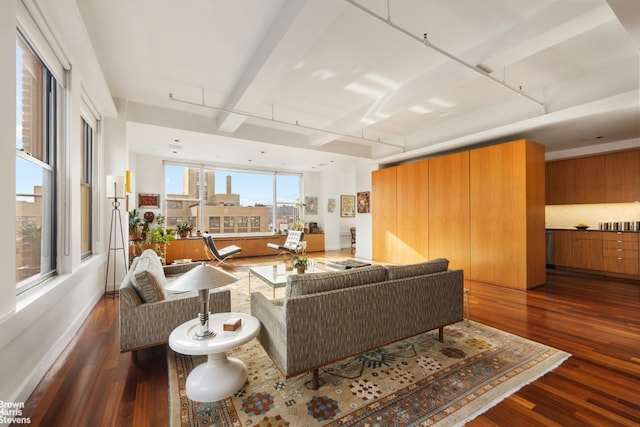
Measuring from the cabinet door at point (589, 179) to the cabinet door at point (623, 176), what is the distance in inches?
3.8

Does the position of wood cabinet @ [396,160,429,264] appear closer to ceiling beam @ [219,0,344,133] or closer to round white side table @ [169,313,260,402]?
ceiling beam @ [219,0,344,133]

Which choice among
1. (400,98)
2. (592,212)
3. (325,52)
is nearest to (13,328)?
(325,52)

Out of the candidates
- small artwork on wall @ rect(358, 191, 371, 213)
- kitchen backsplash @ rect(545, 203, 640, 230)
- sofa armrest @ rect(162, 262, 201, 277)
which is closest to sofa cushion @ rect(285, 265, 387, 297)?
sofa armrest @ rect(162, 262, 201, 277)

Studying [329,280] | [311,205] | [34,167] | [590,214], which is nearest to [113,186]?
[34,167]

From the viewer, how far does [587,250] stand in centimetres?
577

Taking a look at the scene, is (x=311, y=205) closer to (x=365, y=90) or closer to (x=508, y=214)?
(x=365, y=90)

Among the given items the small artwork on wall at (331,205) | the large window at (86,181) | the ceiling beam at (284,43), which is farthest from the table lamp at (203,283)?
the small artwork on wall at (331,205)

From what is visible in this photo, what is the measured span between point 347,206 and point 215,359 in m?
8.80

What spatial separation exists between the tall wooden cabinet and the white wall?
5.88m

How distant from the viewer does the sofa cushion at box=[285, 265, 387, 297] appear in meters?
1.93

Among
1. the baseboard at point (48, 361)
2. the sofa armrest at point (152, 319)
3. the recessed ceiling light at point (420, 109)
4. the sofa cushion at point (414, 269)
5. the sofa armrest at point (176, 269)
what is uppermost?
the recessed ceiling light at point (420, 109)

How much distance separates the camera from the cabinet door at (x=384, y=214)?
7.08m

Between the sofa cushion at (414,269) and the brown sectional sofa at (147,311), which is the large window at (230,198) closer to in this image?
the brown sectional sofa at (147,311)

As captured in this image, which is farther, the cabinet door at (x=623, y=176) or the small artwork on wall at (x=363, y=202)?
the small artwork on wall at (x=363, y=202)
